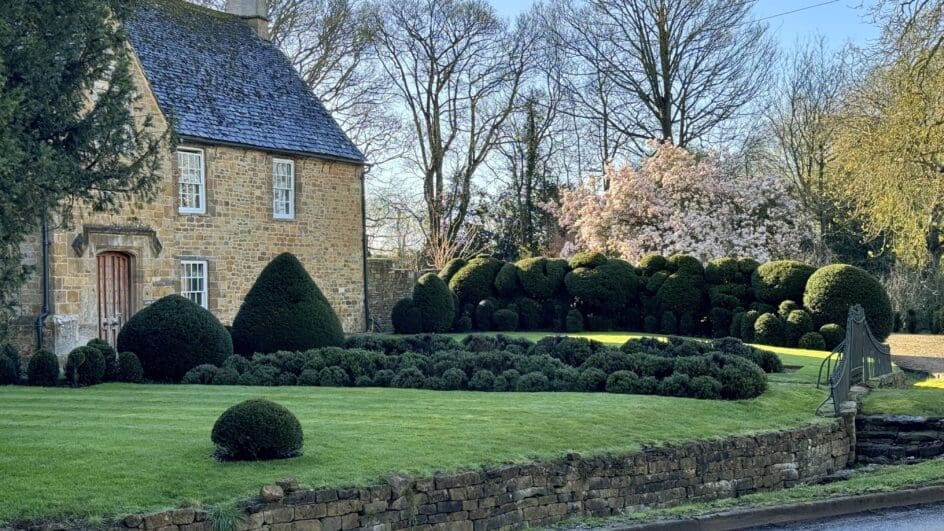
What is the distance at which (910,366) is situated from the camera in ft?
71.9

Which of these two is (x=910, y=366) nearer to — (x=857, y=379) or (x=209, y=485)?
(x=857, y=379)

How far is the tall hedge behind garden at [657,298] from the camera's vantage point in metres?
24.3

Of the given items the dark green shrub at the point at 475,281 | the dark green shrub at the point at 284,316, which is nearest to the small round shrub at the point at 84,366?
the dark green shrub at the point at 284,316

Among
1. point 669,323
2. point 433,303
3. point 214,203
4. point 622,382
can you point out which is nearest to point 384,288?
point 433,303

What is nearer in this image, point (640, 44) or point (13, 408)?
point (13, 408)

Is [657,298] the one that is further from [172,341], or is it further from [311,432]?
[311,432]

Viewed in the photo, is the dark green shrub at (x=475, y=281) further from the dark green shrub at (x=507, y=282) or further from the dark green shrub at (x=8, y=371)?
the dark green shrub at (x=8, y=371)

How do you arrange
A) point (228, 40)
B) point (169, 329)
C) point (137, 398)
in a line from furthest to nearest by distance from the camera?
point (228, 40) < point (169, 329) < point (137, 398)

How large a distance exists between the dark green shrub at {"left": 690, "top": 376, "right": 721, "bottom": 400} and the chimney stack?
71.4 feet

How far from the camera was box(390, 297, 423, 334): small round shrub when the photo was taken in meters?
29.8

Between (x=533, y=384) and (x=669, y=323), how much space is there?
44.3ft

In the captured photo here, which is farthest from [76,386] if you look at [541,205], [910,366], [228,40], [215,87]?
[541,205]

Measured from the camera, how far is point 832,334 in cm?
2400

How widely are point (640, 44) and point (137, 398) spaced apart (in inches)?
1164
